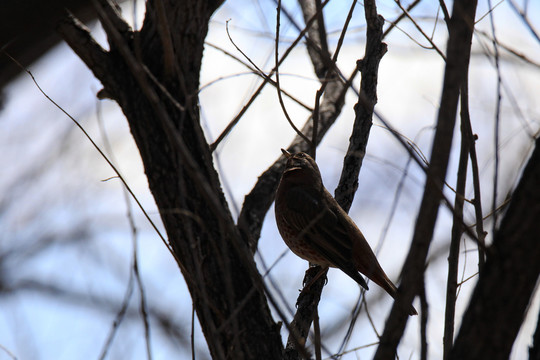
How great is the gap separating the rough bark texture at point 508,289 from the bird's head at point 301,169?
120 inches

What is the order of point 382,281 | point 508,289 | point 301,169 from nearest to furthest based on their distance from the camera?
point 508,289
point 382,281
point 301,169

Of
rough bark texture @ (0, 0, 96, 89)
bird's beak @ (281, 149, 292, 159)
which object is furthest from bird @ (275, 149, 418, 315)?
rough bark texture @ (0, 0, 96, 89)

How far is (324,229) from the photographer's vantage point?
Result: 5008 mm

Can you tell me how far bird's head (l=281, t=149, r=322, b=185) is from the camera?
5.17 meters

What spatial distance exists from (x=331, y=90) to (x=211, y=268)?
3040mm

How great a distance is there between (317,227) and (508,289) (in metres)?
2.96

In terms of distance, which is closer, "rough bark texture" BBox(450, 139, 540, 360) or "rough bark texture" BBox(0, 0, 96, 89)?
"rough bark texture" BBox(450, 139, 540, 360)

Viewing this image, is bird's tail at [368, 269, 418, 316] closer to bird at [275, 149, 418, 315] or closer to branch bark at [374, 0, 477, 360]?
bird at [275, 149, 418, 315]

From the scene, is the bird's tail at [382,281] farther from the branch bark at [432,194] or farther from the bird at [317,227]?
the branch bark at [432,194]

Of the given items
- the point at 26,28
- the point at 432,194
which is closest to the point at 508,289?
the point at 432,194

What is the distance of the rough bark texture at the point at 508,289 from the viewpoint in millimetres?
2098

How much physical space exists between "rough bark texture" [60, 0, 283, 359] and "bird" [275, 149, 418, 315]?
3.12 feet

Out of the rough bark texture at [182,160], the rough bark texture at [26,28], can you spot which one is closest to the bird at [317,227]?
the rough bark texture at [182,160]

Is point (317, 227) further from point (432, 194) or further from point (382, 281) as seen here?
point (432, 194)
